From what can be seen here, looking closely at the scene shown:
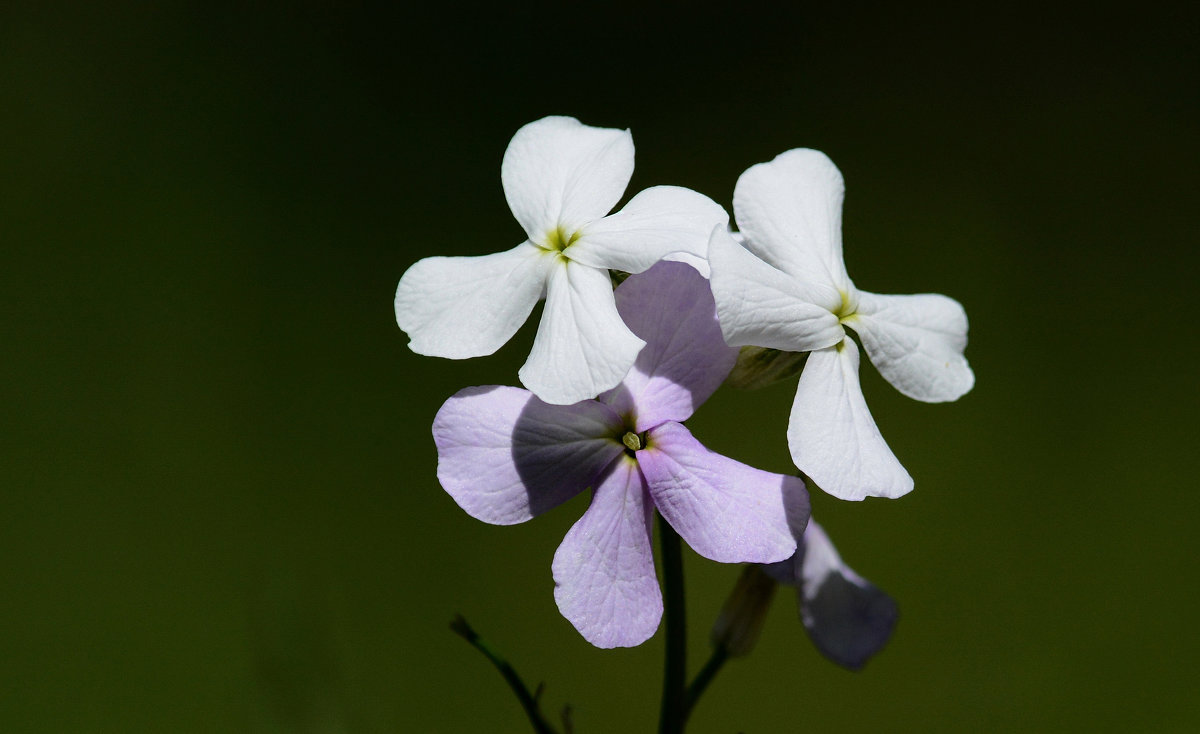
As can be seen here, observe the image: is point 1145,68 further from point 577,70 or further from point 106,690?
point 106,690

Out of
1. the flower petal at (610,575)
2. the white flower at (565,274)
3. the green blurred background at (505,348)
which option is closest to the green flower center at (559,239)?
the white flower at (565,274)

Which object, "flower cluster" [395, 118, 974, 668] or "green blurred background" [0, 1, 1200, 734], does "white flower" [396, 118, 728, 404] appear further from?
"green blurred background" [0, 1, 1200, 734]

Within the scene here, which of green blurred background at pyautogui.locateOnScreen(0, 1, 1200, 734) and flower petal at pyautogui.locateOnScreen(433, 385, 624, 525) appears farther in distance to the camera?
green blurred background at pyautogui.locateOnScreen(0, 1, 1200, 734)

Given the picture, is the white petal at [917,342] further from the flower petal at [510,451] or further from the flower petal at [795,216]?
the flower petal at [510,451]

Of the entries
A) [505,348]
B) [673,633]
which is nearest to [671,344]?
[673,633]

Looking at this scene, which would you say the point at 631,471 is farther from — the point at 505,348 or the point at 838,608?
the point at 505,348

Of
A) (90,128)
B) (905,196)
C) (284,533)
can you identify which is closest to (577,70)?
(905,196)

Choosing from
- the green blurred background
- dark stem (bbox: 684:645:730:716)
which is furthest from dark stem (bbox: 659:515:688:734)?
the green blurred background

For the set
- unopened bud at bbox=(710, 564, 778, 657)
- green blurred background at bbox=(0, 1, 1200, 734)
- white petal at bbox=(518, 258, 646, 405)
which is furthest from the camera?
green blurred background at bbox=(0, 1, 1200, 734)
